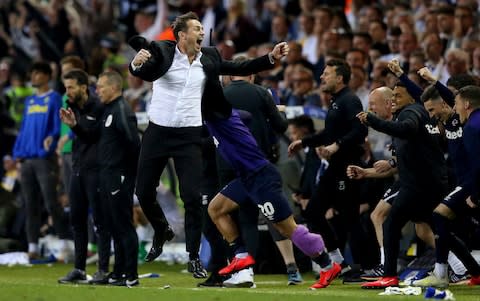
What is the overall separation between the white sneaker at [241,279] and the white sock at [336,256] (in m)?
1.45

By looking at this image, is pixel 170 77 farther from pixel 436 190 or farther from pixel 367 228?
pixel 367 228

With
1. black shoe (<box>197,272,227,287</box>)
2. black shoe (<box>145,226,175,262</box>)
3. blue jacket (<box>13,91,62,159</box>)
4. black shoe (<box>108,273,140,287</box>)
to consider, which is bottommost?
black shoe (<box>108,273,140,287</box>)

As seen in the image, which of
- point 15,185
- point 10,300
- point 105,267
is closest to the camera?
point 10,300

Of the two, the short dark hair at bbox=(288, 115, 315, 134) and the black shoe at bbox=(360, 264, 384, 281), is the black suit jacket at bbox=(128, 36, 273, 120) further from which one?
the short dark hair at bbox=(288, 115, 315, 134)

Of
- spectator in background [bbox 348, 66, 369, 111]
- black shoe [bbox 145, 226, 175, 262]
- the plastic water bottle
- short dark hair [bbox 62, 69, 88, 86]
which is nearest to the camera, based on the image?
the plastic water bottle

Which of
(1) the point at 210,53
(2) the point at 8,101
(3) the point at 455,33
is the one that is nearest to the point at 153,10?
(2) the point at 8,101

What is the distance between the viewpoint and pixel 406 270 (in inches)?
551

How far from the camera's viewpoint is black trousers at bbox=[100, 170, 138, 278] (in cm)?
1292

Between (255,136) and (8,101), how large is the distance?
8698 millimetres

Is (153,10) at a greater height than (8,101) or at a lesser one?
greater

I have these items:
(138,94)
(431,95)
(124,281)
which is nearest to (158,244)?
(124,281)

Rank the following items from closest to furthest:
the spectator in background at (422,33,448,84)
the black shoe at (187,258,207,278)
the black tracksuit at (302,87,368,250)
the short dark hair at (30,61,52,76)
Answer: the black shoe at (187,258,207,278) → the black tracksuit at (302,87,368,250) → the spectator in background at (422,33,448,84) → the short dark hair at (30,61,52,76)

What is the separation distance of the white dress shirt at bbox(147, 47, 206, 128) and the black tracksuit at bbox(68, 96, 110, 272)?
206 centimetres

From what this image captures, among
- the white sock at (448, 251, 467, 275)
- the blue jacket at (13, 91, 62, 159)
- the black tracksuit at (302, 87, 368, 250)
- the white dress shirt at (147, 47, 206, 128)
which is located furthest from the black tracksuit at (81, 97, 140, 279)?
the blue jacket at (13, 91, 62, 159)
